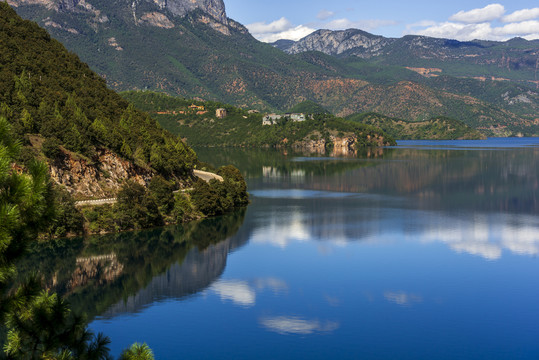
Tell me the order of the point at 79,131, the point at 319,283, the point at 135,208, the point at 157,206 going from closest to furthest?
the point at 319,283 < the point at 135,208 < the point at 157,206 < the point at 79,131

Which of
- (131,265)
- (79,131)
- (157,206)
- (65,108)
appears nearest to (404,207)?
(157,206)

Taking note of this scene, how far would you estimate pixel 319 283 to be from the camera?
60.9 m

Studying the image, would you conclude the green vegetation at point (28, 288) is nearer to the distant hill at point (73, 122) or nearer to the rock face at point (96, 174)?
the distant hill at point (73, 122)

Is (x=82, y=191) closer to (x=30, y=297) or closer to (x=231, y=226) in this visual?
(x=231, y=226)

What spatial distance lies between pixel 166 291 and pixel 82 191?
1268 inches

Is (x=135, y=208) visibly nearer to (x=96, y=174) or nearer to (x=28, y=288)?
(x=96, y=174)

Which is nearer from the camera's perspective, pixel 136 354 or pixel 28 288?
pixel 28 288

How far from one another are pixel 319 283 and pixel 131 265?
23.4m

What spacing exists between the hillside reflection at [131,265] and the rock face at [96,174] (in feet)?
34.6

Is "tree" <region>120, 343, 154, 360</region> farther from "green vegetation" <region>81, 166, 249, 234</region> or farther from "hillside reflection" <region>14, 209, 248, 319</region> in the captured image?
"green vegetation" <region>81, 166, 249, 234</region>

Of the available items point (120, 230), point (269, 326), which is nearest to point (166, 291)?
point (269, 326)

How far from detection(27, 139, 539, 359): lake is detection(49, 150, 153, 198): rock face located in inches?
441

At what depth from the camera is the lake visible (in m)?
45.8

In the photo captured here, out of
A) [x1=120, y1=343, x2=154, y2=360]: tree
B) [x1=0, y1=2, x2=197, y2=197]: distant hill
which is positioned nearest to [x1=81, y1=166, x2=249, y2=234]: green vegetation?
[x1=0, y1=2, x2=197, y2=197]: distant hill
